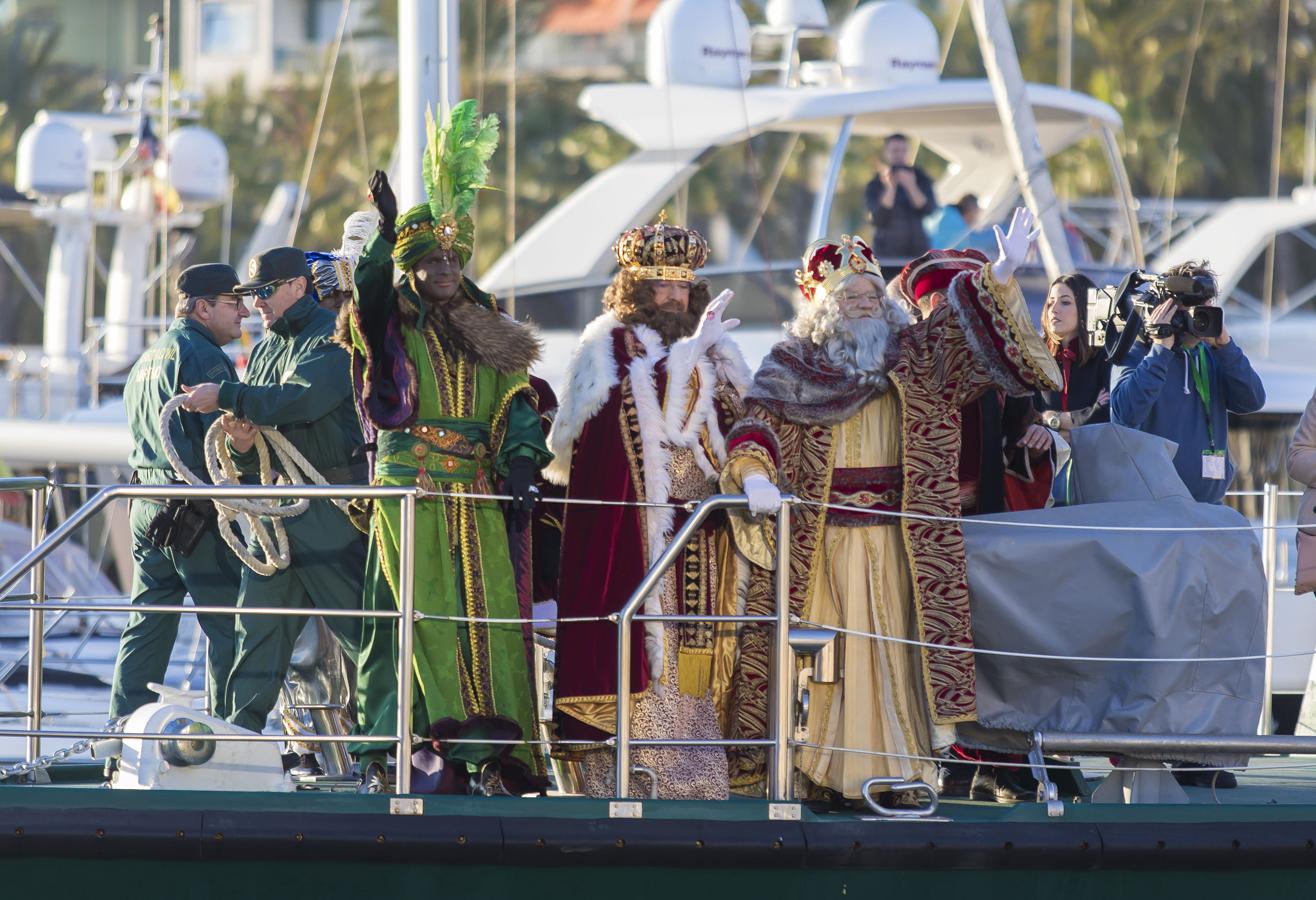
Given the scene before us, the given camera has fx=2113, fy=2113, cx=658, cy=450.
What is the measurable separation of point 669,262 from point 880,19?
8.22 meters

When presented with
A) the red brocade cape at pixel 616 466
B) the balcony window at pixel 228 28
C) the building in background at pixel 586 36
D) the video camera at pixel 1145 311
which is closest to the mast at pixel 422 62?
the video camera at pixel 1145 311

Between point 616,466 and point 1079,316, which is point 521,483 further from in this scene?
point 1079,316

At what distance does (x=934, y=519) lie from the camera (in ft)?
19.0

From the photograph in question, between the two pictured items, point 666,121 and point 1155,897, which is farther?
point 666,121

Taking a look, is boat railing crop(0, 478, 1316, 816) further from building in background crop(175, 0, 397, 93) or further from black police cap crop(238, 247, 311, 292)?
building in background crop(175, 0, 397, 93)

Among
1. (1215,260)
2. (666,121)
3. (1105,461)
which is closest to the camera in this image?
(1105,461)

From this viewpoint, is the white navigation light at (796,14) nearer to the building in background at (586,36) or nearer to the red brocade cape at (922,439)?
the red brocade cape at (922,439)

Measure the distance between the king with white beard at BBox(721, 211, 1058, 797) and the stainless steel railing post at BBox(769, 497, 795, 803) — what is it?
0.23 metres

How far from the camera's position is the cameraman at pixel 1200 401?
22.7ft

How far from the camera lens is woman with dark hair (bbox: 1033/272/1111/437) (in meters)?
6.96

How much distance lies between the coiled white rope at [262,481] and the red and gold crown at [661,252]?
1136 millimetres

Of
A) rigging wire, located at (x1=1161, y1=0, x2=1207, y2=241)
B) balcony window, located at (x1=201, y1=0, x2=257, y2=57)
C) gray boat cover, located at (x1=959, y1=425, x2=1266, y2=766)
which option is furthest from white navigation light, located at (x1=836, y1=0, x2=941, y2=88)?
balcony window, located at (x1=201, y1=0, x2=257, y2=57)

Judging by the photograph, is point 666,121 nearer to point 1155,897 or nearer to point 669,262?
point 669,262

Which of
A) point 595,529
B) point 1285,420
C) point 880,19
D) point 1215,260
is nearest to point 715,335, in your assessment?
point 595,529
